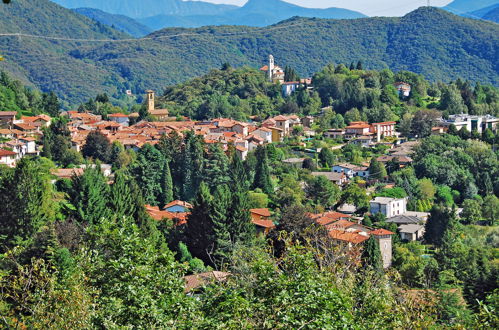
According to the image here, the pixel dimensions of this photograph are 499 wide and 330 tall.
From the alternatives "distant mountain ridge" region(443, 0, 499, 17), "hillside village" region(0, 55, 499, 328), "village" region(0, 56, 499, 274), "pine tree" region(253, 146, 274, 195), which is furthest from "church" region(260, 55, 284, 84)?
"distant mountain ridge" region(443, 0, 499, 17)

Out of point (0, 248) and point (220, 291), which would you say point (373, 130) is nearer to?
point (0, 248)

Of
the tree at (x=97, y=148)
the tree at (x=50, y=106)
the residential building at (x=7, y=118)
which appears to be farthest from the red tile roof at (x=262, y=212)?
the tree at (x=50, y=106)

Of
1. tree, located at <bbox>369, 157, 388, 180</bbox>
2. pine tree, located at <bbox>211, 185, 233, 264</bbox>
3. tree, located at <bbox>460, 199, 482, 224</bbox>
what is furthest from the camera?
tree, located at <bbox>369, 157, 388, 180</bbox>

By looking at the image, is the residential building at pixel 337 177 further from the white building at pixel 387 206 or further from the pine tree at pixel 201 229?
the pine tree at pixel 201 229

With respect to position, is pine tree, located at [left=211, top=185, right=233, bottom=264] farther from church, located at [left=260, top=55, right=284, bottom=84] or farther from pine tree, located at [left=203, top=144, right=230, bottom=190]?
church, located at [left=260, top=55, right=284, bottom=84]

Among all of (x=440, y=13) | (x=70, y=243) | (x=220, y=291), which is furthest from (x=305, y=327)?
(x=440, y=13)

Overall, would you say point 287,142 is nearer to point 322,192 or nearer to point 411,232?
point 322,192

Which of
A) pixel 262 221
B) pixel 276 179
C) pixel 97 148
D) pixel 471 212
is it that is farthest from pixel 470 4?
pixel 262 221
